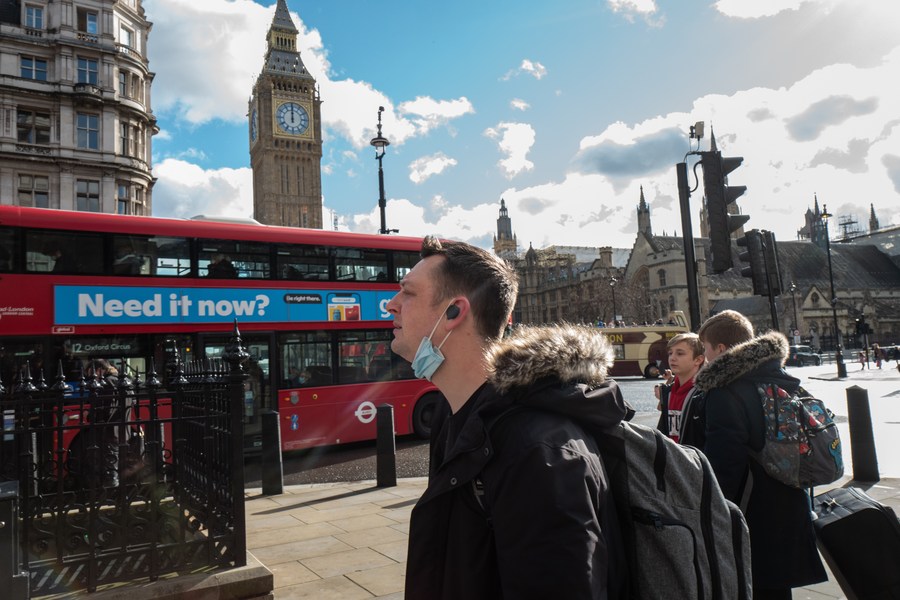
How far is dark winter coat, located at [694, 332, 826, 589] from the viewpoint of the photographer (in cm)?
286

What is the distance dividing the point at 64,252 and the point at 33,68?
30868mm

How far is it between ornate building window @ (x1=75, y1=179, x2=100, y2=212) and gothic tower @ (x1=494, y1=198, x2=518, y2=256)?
108069 millimetres

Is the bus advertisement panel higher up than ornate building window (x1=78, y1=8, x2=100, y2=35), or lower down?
lower down

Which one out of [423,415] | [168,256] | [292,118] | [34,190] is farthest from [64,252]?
[292,118]

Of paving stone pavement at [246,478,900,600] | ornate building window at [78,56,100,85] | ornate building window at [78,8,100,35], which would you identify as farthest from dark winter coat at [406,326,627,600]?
ornate building window at [78,8,100,35]

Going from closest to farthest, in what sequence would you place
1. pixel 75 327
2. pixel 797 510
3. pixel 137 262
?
pixel 797 510 → pixel 75 327 → pixel 137 262

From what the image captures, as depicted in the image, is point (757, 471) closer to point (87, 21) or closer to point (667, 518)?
point (667, 518)

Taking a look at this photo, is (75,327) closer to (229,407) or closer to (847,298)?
(229,407)

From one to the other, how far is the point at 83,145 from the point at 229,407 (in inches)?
1405

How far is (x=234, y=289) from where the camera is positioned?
35.0ft

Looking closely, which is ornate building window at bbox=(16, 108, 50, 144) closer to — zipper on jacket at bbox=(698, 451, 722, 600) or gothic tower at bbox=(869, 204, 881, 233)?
zipper on jacket at bbox=(698, 451, 722, 600)

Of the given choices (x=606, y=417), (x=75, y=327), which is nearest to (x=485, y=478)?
(x=606, y=417)

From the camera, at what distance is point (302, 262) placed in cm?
1144

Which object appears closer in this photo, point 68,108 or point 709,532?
point 709,532
